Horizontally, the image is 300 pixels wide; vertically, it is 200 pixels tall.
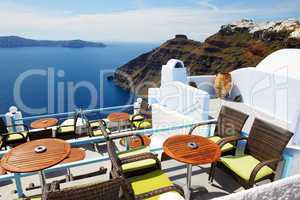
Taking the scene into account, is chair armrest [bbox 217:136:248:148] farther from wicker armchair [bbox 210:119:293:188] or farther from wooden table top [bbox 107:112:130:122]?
wooden table top [bbox 107:112:130:122]

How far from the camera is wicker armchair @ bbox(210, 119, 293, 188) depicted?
2.88 metres

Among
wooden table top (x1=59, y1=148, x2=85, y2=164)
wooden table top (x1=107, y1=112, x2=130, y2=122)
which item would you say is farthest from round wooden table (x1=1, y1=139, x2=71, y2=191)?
wooden table top (x1=107, y1=112, x2=130, y2=122)

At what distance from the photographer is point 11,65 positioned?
95938 mm

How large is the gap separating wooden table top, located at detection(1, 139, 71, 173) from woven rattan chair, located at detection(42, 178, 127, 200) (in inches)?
27.2

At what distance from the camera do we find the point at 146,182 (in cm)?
281

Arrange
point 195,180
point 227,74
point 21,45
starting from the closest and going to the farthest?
point 195,180 < point 227,74 < point 21,45

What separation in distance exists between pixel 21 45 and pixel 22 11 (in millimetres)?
50143

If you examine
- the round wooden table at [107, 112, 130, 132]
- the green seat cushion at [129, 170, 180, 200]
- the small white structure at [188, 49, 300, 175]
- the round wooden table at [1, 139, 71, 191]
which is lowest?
the round wooden table at [107, 112, 130, 132]

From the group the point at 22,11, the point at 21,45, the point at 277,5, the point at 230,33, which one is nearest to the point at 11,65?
the point at 21,45

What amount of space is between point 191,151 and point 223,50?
58796 millimetres

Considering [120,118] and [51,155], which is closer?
[51,155]

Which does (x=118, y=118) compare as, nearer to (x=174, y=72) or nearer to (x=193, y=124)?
(x=174, y=72)

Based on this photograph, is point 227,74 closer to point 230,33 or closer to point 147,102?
point 147,102

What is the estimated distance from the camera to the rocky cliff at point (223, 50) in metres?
43.8
